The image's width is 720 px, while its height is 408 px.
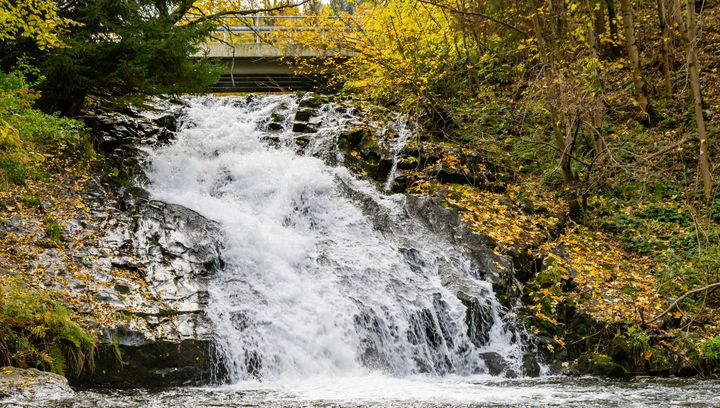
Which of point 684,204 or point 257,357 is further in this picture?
point 684,204

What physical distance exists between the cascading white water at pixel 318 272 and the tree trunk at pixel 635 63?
5859 mm

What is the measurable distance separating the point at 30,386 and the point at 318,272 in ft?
14.5

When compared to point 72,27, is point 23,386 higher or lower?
lower

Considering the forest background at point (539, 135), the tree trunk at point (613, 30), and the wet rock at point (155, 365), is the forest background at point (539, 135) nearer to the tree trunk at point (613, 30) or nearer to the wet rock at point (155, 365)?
the tree trunk at point (613, 30)

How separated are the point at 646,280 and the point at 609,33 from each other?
783cm

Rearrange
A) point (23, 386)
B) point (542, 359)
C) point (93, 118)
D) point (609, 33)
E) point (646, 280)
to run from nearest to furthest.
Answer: point (23, 386) < point (542, 359) < point (646, 280) < point (93, 118) < point (609, 33)

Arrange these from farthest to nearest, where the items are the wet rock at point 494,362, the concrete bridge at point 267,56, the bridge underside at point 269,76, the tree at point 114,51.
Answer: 1. the bridge underside at point 269,76
2. the concrete bridge at point 267,56
3. the tree at point 114,51
4. the wet rock at point 494,362

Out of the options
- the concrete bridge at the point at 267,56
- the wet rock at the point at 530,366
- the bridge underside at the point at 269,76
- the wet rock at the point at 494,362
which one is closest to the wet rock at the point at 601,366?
the wet rock at the point at 530,366

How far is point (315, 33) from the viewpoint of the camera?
663 inches

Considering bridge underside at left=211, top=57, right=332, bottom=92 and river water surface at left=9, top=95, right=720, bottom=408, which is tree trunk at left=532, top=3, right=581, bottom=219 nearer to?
river water surface at left=9, top=95, right=720, bottom=408

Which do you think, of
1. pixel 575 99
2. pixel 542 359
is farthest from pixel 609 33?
pixel 542 359

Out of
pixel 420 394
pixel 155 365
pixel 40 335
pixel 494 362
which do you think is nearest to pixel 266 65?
pixel 494 362

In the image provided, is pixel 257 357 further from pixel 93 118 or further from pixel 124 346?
pixel 93 118

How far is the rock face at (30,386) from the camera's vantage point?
573 centimetres
